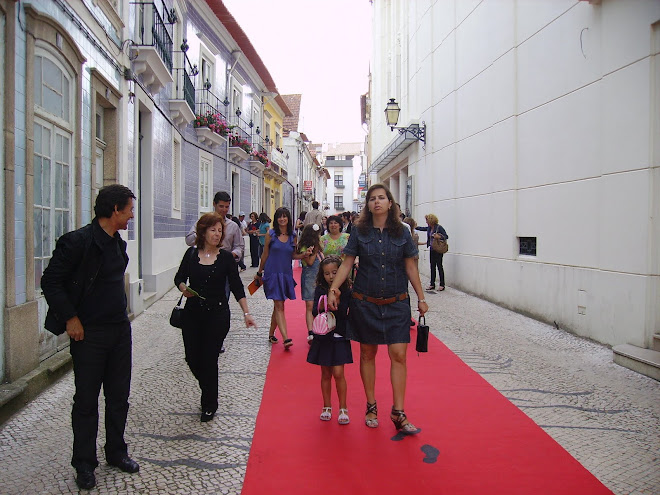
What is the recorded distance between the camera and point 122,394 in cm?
343

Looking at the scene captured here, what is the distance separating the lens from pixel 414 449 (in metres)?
3.69

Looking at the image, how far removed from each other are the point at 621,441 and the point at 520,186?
5.70 meters

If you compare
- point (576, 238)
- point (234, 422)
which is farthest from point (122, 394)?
point (576, 238)

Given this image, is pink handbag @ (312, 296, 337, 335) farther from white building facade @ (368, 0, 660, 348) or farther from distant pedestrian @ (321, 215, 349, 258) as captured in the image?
white building facade @ (368, 0, 660, 348)

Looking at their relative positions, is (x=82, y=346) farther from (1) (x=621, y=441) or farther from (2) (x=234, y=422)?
(1) (x=621, y=441)

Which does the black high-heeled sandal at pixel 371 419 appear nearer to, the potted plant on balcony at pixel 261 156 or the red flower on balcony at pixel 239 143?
the red flower on balcony at pixel 239 143

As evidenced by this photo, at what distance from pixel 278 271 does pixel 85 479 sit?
145 inches

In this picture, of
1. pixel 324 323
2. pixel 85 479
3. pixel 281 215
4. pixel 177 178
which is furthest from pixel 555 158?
pixel 177 178

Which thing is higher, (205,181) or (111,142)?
(205,181)

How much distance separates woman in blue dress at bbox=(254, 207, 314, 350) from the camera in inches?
256

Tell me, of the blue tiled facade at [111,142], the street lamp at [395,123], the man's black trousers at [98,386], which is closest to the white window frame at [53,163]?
the blue tiled facade at [111,142]

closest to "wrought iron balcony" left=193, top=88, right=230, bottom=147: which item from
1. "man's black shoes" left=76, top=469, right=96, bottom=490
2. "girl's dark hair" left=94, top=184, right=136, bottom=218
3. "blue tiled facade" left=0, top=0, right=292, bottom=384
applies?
"blue tiled facade" left=0, top=0, right=292, bottom=384

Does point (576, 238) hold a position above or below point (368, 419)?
above

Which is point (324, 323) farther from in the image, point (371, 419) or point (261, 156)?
point (261, 156)
